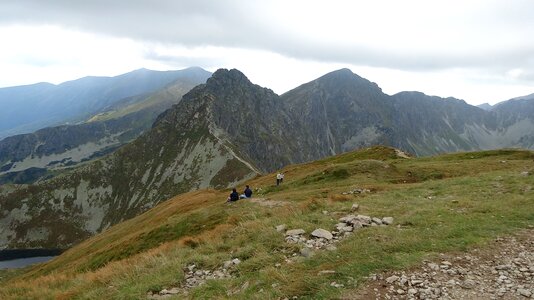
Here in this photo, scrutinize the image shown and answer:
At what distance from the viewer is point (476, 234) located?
57.4 feet

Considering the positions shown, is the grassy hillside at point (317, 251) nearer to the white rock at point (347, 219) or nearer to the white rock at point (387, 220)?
the white rock at point (387, 220)

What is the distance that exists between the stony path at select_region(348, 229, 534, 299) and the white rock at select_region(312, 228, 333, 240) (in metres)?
5.16

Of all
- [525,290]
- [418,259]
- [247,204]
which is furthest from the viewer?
[247,204]

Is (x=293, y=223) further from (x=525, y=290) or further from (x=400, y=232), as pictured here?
(x=525, y=290)

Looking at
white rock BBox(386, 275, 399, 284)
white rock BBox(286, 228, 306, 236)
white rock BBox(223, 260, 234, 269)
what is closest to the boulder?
white rock BBox(286, 228, 306, 236)

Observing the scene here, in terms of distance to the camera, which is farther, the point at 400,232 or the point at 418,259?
the point at 400,232

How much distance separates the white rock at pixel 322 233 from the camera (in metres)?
19.2

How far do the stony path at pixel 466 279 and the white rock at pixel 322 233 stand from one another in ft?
16.9

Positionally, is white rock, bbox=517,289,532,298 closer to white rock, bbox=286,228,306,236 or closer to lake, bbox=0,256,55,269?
white rock, bbox=286,228,306,236

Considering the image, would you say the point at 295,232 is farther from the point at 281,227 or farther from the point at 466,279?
the point at 466,279

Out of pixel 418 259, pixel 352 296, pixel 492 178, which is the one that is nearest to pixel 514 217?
pixel 418 259

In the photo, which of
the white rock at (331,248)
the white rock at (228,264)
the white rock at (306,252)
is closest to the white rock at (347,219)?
the white rock at (331,248)

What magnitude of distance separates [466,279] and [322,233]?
7306 mm

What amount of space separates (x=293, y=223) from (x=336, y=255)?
5.74m
